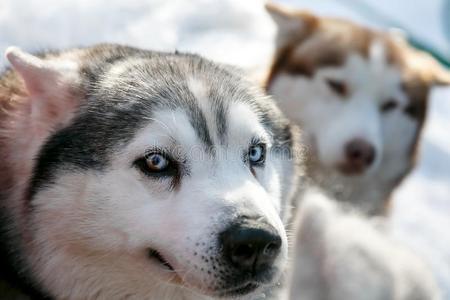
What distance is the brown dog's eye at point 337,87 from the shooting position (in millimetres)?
4422

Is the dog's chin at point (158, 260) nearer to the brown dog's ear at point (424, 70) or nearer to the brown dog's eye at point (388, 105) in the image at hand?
the brown dog's eye at point (388, 105)

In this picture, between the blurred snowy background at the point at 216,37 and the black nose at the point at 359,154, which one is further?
the black nose at the point at 359,154

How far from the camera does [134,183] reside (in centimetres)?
217

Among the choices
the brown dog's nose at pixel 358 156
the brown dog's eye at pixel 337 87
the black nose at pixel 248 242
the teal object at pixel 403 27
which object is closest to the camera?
the black nose at pixel 248 242

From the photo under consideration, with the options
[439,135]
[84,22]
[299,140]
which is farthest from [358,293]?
[439,135]

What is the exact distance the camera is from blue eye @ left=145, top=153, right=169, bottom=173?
7.17 feet

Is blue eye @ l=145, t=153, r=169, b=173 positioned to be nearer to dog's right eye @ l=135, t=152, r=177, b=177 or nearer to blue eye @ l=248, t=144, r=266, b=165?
dog's right eye @ l=135, t=152, r=177, b=177

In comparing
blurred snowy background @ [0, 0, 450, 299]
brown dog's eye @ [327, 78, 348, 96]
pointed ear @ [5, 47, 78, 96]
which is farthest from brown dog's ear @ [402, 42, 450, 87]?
pointed ear @ [5, 47, 78, 96]

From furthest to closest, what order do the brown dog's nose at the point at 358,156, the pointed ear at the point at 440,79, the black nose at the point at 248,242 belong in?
the pointed ear at the point at 440,79, the brown dog's nose at the point at 358,156, the black nose at the point at 248,242

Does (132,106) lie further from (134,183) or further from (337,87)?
(337,87)

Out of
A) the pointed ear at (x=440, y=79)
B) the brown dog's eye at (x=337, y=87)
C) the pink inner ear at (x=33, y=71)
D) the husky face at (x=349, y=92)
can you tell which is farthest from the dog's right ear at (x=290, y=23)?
the pink inner ear at (x=33, y=71)

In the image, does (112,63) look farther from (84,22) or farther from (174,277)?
(84,22)

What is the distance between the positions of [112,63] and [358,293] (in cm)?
141

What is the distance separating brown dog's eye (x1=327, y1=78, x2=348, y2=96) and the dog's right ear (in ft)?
1.12
